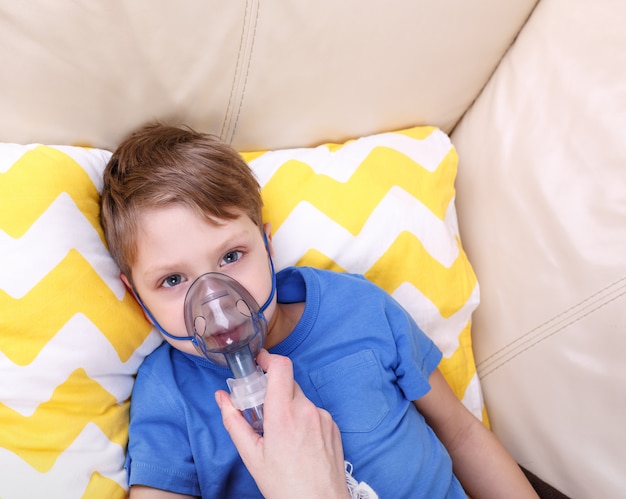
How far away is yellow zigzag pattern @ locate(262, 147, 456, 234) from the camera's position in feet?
4.02

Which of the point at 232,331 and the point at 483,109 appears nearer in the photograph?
the point at 232,331

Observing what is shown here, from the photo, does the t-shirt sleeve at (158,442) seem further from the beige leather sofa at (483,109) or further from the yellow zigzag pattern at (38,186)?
the yellow zigzag pattern at (38,186)

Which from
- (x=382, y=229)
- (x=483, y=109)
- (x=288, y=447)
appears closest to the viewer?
(x=288, y=447)

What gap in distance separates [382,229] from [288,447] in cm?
61

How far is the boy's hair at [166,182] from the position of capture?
976 millimetres

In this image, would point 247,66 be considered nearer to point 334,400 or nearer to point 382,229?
point 382,229

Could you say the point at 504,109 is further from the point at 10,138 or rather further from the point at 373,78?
the point at 10,138

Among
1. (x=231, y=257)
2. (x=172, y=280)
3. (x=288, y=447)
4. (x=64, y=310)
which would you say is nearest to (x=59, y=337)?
(x=64, y=310)

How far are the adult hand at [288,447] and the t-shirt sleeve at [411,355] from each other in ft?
0.96

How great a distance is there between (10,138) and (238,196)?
41cm

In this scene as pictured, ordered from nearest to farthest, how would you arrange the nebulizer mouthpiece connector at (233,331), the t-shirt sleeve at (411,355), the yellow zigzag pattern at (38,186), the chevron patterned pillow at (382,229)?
the nebulizer mouthpiece connector at (233,331), the yellow zigzag pattern at (38,186), the t-shirt sleeve at (411,355), the chevron patterned pillow at (382,229)

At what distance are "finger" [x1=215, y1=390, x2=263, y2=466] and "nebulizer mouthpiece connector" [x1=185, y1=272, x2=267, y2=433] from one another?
3 centimetres

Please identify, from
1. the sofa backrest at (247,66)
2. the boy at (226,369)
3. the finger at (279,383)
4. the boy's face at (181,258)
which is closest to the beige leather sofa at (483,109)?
the sofa backrest at (247,66)

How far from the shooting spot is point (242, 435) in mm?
758
